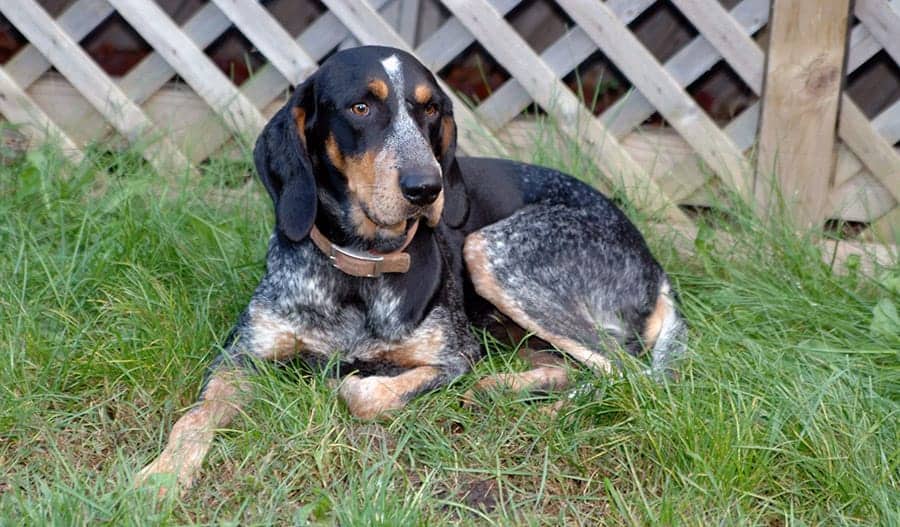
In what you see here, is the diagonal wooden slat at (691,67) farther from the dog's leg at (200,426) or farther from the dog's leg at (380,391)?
the dog's leg at (200,426)

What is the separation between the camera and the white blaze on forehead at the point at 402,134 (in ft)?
11.3

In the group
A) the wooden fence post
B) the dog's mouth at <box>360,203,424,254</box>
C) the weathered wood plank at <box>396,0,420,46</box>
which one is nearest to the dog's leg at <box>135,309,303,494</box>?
the dog's mouth at <box>360,203,424,254</box>

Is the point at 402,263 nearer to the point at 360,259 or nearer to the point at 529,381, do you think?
the point at 360,259

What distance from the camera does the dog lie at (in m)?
3.52

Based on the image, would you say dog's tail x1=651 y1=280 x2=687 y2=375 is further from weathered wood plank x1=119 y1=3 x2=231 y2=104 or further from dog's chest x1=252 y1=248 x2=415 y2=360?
weathered wood plank x1=119 y1=3 x2=231 y2=104

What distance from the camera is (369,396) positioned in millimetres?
3572

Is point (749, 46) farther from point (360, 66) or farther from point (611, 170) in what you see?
point (360, 66)

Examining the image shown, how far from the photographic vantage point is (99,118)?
5.61 meters

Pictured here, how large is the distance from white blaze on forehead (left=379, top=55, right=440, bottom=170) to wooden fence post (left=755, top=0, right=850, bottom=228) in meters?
2.00

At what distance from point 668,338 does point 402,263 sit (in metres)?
0.98

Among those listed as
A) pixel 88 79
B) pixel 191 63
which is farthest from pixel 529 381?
pixel 88 79

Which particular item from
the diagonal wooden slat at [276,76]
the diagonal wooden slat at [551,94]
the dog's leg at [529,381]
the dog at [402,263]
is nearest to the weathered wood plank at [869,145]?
the diagonal wooden slat at [551,94]

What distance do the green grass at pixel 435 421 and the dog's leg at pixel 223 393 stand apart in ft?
0.16

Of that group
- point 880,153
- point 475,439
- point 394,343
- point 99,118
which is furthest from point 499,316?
point 99,118
